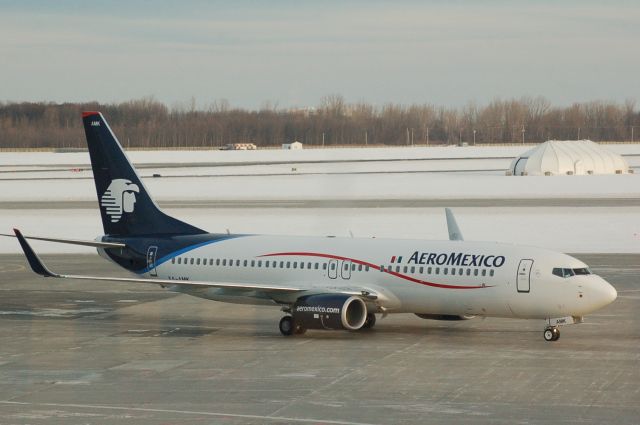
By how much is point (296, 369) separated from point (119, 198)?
14.4 metres

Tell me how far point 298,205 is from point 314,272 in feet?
179

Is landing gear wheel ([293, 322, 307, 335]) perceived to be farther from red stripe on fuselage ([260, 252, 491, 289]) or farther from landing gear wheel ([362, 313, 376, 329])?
red stripe on fuselage ([260, 252, 491, 289])

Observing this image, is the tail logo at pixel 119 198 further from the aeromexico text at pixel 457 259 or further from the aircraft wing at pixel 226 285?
the aeromexico text at pixel 457 259

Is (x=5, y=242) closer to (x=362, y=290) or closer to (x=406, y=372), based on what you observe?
(x=362, y=290)

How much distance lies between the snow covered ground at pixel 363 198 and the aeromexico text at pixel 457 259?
28.1 meters

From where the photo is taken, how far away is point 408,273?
124 feet

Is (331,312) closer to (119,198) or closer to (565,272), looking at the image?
(565,272)

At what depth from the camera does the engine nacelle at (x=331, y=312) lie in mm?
37062

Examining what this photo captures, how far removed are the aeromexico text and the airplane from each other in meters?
0.03

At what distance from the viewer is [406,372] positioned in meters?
31.6

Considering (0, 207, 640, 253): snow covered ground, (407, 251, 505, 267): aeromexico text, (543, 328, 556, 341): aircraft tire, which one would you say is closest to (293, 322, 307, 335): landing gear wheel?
(407, 251, 505, 267): aeromexico text

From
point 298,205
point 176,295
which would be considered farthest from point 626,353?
point 298,205

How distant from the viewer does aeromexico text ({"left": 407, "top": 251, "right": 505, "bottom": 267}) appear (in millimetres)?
36906

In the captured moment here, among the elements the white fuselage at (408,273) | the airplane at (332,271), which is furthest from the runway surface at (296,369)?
the white fuselage at (408,273)
